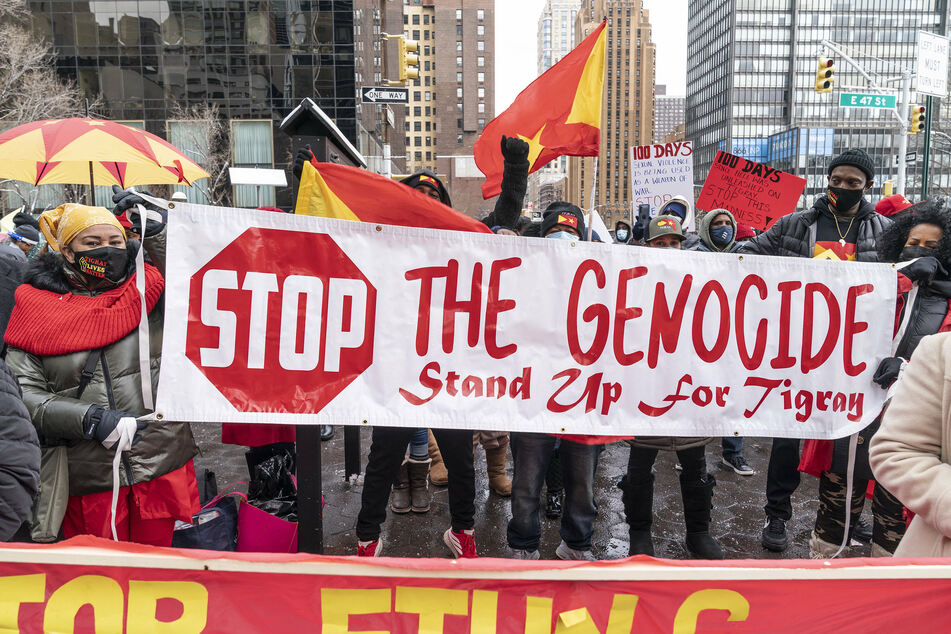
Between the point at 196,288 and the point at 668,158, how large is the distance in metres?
7.07

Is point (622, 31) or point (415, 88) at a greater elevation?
point (622, 31)

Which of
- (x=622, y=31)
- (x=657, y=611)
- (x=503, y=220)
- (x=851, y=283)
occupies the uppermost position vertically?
(x=622, y=31)

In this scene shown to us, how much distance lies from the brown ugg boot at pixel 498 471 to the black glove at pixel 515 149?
245 centimetres

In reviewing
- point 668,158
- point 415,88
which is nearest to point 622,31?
point 415,88

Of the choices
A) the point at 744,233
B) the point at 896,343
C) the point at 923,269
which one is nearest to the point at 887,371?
the point at 896,343

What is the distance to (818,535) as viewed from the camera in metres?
3.33

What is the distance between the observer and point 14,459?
1.78m

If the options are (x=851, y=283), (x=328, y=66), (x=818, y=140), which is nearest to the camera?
(x=851, y=283)

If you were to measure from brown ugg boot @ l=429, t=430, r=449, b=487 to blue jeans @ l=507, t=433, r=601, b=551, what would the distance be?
1588 millimetres

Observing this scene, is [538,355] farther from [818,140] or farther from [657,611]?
[818,140]

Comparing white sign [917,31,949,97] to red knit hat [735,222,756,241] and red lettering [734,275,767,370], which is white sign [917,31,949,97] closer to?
red knit hat [735,222,756,241]

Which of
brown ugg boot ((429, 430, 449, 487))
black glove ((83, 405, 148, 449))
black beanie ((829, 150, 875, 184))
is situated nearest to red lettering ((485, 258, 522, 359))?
black glove ((83, 405, 148, 449))

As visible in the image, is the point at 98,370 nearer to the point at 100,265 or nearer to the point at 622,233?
the point at 100,265

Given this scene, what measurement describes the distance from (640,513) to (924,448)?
80.4 inches
